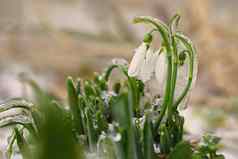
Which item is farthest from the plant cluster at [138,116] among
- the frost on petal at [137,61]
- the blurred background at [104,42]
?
the blurred background at [104,42]

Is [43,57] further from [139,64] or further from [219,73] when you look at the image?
[139,64]

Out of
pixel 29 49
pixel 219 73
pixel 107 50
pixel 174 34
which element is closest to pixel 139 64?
pixel 174 34

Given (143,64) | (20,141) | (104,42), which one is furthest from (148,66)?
(104,42)

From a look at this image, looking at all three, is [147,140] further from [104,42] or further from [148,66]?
[104,42]

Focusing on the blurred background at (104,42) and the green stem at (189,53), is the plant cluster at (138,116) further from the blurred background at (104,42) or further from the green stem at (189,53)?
the blurred background at (104,42)

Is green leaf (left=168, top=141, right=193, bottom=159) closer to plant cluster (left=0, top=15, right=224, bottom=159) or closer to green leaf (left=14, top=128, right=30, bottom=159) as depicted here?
plant cluster (left=0, top=15, right=224, bottom=159)
